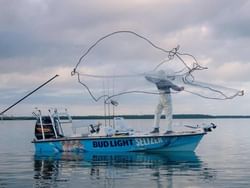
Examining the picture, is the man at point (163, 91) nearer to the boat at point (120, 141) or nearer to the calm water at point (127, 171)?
the boat at point (120, 141)

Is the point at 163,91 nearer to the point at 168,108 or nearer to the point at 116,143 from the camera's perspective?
the point at 168,108

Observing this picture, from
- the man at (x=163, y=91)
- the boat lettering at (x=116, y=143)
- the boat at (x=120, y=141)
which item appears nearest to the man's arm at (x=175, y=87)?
the man at (x=163, y=91)

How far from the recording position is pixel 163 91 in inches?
1426

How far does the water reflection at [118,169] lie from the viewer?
23141 millimetres

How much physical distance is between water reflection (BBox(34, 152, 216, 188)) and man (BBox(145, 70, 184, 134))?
2.11 meters

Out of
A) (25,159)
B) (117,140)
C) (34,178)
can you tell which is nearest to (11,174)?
(34,178)

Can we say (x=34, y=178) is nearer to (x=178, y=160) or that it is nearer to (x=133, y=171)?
(x=133, y=171)

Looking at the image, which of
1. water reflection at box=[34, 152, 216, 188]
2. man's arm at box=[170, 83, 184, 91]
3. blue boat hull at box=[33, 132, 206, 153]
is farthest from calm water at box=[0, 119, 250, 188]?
man's arm at box=[170, 83, 184, 91]

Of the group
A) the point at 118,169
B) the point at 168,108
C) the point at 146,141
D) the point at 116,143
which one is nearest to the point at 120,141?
the point at 116,143

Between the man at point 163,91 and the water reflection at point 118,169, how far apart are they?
2.11 m

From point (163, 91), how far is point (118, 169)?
9.26 metres

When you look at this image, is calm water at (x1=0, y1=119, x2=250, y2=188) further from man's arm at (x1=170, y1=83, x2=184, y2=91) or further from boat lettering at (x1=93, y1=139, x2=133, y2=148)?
man's arm at (x1=170, y1=83, x2=184, y2=91)

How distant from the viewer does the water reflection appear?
2314 cm

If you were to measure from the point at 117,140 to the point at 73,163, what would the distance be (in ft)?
20.5
